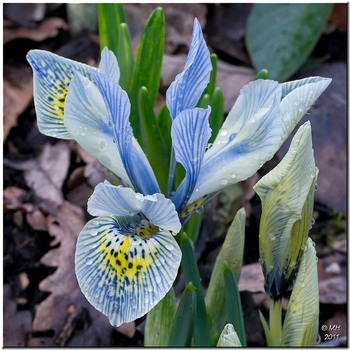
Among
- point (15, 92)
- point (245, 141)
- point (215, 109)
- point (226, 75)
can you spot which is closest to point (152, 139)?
point (215, 109)

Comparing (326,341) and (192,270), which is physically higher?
(192,270)

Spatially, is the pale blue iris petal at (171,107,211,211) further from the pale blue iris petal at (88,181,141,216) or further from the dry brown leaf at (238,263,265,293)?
the dry brown leaf at (238,263,265,293)

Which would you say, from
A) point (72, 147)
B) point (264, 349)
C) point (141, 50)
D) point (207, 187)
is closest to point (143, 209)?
point (207, 187)

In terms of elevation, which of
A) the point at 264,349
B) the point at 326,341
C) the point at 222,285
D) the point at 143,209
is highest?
the point at 143,209

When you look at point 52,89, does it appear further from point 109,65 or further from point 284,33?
point 284,33

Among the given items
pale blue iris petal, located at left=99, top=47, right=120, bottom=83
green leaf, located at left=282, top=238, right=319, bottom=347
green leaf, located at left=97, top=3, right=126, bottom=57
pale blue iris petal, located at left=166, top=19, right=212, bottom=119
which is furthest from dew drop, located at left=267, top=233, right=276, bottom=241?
green leaf, located at left=97, top=3, right=126, bottom=57

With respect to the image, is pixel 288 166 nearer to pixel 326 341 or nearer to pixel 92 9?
pixel 326 341
